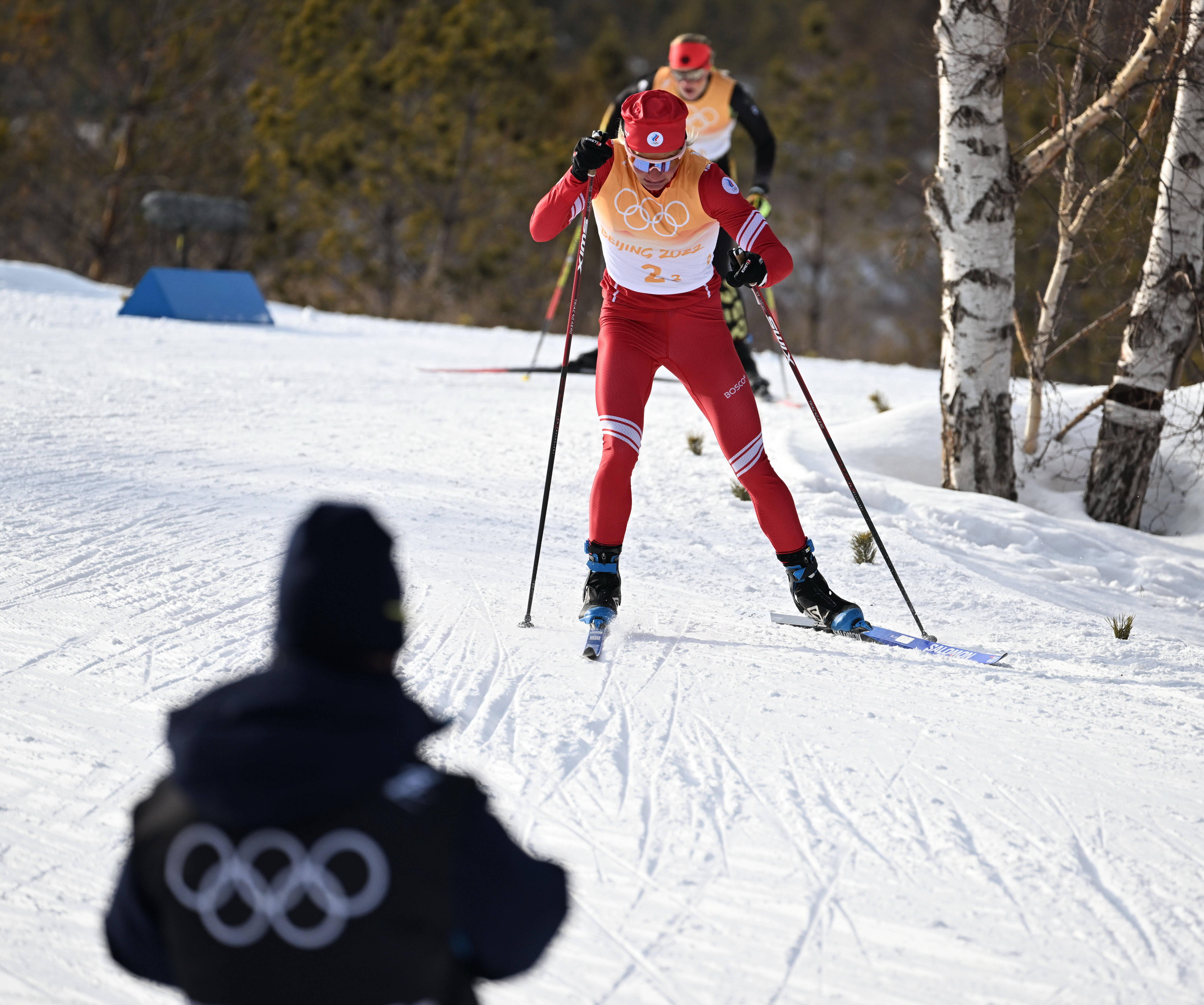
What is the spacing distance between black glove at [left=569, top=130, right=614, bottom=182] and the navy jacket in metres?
2.78

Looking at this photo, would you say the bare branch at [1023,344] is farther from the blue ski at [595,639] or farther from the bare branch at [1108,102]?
the blue ski at [595,639]

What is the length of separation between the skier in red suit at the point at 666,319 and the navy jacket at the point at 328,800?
2420 mm

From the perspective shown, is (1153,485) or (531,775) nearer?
(531,775)

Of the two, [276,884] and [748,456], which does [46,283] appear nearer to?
[748,456]

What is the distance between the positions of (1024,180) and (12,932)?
524cm

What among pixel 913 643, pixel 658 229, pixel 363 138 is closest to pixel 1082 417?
pixel 913 643

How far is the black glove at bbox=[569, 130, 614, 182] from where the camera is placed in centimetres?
365

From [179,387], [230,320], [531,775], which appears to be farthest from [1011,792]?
A: [230,320]

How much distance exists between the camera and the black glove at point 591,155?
3.65 meters

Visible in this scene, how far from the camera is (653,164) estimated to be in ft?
12.0

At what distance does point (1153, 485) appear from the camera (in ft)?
20.7

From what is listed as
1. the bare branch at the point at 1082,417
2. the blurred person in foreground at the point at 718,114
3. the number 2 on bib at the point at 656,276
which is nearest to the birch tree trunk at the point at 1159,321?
the bare branch at the point at 1082,417

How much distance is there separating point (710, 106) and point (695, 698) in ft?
16.6

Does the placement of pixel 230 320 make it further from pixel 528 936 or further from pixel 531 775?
pixel 528 936
